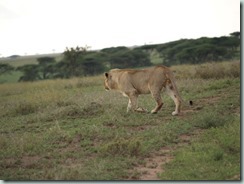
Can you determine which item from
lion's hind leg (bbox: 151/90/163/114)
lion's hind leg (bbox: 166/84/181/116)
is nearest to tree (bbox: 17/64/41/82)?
lion's hind leg (bbox: 151/90/163/114)

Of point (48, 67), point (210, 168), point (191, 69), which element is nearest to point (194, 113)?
point (210, 168)

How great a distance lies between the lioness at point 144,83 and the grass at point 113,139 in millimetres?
270

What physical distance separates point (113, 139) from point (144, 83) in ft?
6.79

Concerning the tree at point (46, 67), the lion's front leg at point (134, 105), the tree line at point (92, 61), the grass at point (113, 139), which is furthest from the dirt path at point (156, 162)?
the tree at point (46, 67)

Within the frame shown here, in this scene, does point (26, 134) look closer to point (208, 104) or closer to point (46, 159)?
point (46, 159)

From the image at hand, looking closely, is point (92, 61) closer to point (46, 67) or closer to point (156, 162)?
point (46, 67)

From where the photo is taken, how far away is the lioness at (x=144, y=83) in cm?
733

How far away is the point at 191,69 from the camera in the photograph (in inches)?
492

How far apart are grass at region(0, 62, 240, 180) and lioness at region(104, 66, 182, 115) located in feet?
0.89

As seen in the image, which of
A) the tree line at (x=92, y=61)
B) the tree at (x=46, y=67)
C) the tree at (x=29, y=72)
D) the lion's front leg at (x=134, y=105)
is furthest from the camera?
the tree at (x=46, y=67)

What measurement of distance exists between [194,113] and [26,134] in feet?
9.19

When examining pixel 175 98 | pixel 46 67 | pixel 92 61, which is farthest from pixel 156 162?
pixel 46 67

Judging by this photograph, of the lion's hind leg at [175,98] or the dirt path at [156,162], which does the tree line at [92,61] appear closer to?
the lion's hind leg at [175,98]

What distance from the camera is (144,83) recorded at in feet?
25.3
